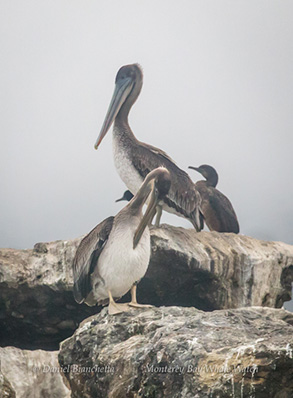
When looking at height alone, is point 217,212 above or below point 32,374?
above

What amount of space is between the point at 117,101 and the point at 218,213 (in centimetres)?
231

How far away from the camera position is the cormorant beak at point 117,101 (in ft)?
25.7

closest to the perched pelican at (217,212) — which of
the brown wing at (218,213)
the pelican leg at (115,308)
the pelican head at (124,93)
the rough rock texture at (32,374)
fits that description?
the brown wing at (218,213)

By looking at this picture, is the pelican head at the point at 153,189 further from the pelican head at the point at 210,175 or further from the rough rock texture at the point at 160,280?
the pelican head at the point at 210,175

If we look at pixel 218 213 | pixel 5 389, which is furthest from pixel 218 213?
pixel 5 389

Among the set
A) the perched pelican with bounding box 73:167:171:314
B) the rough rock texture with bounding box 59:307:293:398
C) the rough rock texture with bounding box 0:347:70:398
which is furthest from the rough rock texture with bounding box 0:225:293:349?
the rough rock texture with bounding box 59:307:293:398

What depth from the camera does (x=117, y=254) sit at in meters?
5.66

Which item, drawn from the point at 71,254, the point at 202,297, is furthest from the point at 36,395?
the point at 202,297

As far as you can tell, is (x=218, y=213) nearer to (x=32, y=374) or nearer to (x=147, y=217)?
(x=147, y=217)

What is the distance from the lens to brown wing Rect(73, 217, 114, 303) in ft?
19.1

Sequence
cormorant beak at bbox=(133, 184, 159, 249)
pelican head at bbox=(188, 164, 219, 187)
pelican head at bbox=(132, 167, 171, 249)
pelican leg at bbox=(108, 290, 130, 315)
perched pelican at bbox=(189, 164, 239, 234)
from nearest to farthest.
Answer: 1. pelican leg at bbox=(108, 290, 130, 315)
2. cormorant beak at bbox=(133, 184, 159, 249)
3. pelican head at bbox=(132, 167, 171, 249)
4. perched pelican at bbox=(189, 164, 239, 234)
5. pelican head at bbox=(188, 164, 219, 187)

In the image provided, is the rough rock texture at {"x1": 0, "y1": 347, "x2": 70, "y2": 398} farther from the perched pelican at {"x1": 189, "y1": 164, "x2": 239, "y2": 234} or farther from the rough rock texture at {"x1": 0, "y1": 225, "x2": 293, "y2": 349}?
the perched pelican at {"x1": 189, "y1": 164, "x2": 239, "y2": 234}

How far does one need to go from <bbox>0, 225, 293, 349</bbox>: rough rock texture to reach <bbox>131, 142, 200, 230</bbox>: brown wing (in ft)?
0.84

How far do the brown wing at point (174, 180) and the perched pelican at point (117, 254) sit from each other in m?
1.09
